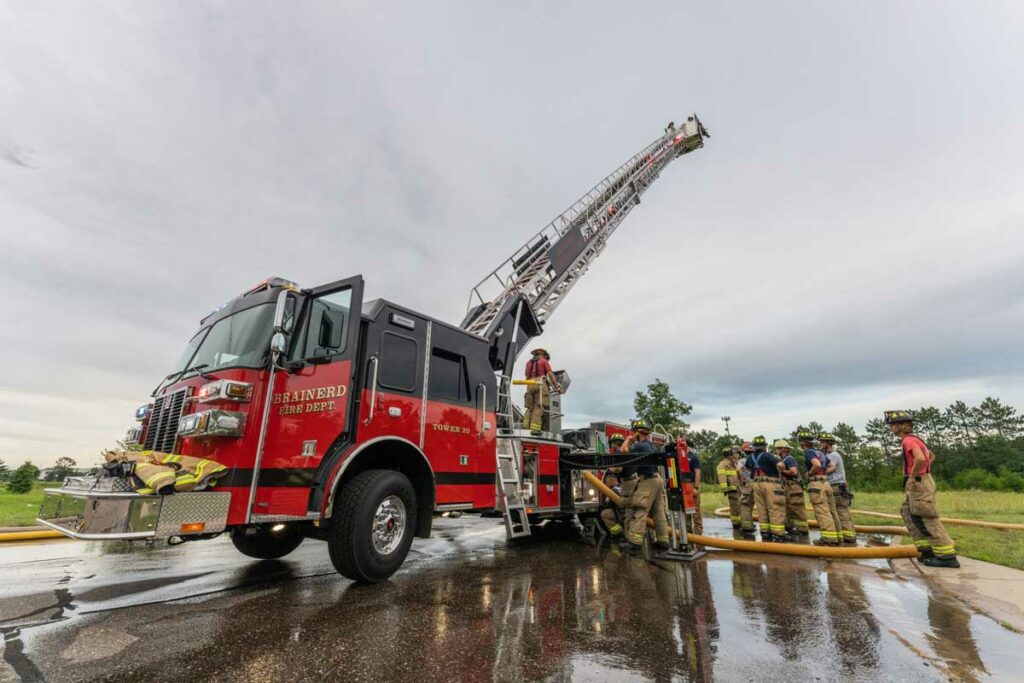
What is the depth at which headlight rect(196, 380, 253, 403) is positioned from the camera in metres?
4.02

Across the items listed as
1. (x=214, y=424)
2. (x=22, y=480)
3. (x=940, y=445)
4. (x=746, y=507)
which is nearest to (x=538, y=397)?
(x=746, y=507)

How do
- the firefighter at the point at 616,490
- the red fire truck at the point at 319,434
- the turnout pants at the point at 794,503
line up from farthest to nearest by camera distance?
1. the turnout pants at the point at 794,503
2. the firefighter at the point at 616,490
3. the red fire truck at the point at 319,434

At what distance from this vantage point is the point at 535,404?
7820mm

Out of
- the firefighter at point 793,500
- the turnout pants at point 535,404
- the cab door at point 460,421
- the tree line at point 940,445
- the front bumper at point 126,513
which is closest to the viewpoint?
the front bumper at point 126,513

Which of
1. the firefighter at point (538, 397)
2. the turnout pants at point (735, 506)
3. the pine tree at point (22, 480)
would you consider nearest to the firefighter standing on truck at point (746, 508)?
the turnout pants at point (735, 506)

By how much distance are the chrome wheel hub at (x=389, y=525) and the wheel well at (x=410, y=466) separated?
366 mm

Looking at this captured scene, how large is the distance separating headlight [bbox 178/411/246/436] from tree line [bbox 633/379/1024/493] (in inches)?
843

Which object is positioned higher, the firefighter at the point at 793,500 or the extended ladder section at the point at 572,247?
the extended ladder section at the point at 572,247

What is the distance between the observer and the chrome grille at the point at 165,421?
4398mm

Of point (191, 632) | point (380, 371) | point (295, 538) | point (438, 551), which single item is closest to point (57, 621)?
point (191, 632)

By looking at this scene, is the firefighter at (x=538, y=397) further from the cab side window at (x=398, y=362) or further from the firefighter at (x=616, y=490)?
the cab side window at (x=398, y=362)

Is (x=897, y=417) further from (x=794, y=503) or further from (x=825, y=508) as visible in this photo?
(x=794, y=503)

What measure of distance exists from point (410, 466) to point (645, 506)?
11.2 feet

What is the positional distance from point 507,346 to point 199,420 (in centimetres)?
449
